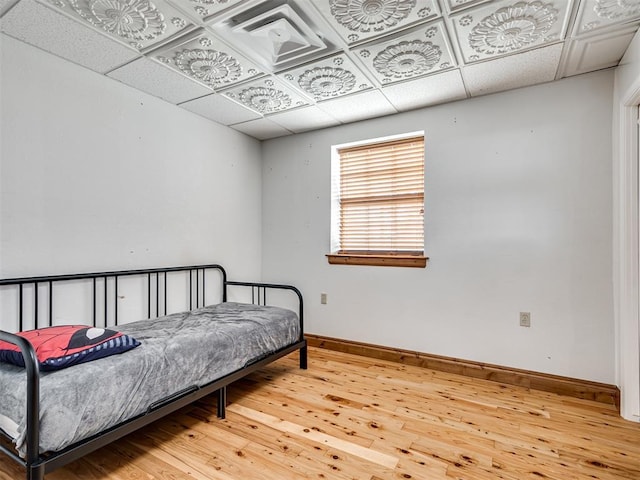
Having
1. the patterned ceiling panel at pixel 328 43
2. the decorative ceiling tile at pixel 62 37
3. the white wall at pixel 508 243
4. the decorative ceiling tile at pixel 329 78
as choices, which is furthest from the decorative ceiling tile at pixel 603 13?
the decorative ceiling tile at pixel 62 37

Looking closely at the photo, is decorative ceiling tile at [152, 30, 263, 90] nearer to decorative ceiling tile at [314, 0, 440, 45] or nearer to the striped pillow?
decorative ceiling tile at [314, 0, 440, 45]

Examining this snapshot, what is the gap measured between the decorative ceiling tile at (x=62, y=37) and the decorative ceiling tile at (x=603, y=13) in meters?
2.49

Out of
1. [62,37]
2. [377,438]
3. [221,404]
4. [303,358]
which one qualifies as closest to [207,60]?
[62,37]

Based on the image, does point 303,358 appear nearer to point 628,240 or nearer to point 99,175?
point 99,175

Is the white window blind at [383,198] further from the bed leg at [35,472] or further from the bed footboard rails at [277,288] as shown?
the bed leg at [35,472]

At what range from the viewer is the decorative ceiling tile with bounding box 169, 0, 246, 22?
1.66 m

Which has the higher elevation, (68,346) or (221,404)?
(68,346)

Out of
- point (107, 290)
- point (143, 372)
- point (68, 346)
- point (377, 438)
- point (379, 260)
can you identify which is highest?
point (379, 260)

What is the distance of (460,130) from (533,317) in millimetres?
1546

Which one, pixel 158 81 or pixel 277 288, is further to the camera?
pixel 277 288

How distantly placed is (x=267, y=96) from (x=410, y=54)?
1153 mm

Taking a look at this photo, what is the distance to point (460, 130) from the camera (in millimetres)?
2783

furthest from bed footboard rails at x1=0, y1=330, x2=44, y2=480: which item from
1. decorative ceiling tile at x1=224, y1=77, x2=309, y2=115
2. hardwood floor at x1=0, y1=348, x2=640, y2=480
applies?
decorative ceiling tile at x1=224, y1=77, x2=309, y2=115

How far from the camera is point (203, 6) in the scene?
5.55ft
